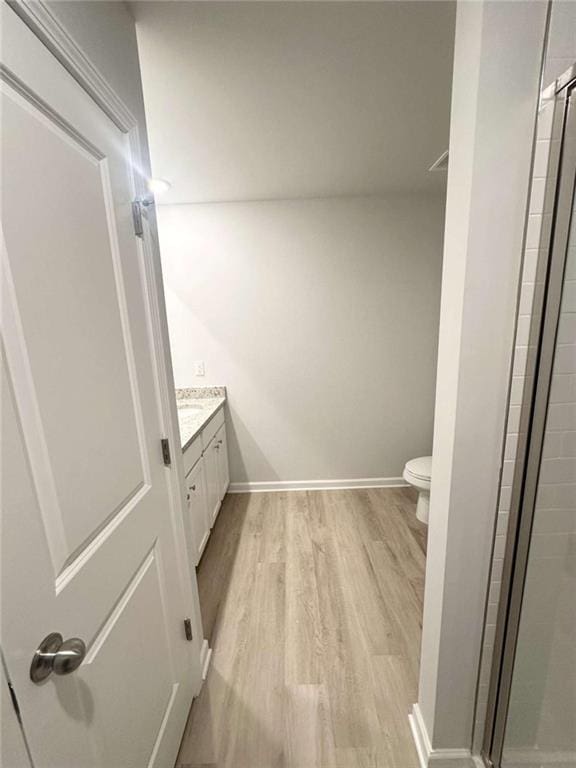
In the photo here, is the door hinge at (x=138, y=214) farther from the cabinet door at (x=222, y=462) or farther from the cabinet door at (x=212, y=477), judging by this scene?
the cabinet door at (x=222, y=462)

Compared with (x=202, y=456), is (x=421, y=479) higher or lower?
lower

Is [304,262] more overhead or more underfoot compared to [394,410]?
more overhead

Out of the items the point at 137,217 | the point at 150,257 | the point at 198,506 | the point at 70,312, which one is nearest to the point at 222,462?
the point at 198,506

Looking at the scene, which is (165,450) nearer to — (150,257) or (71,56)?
(150,257)

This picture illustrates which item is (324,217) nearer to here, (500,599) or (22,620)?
(500,599)

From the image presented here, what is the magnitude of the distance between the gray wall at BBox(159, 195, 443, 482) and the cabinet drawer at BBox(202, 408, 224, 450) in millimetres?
220

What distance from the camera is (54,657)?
0.55 meters

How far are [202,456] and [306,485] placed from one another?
125cm

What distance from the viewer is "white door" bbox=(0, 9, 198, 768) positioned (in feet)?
1.75

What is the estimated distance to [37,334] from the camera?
1.91 feet

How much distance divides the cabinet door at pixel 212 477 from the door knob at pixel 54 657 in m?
1.56

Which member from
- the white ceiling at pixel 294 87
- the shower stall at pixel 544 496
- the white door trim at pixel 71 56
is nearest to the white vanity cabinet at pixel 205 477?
the shower stall at pixel 544 496

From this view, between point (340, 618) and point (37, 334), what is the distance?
186 cm

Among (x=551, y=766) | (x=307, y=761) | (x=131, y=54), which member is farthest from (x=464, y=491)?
(x=131, y=54)
